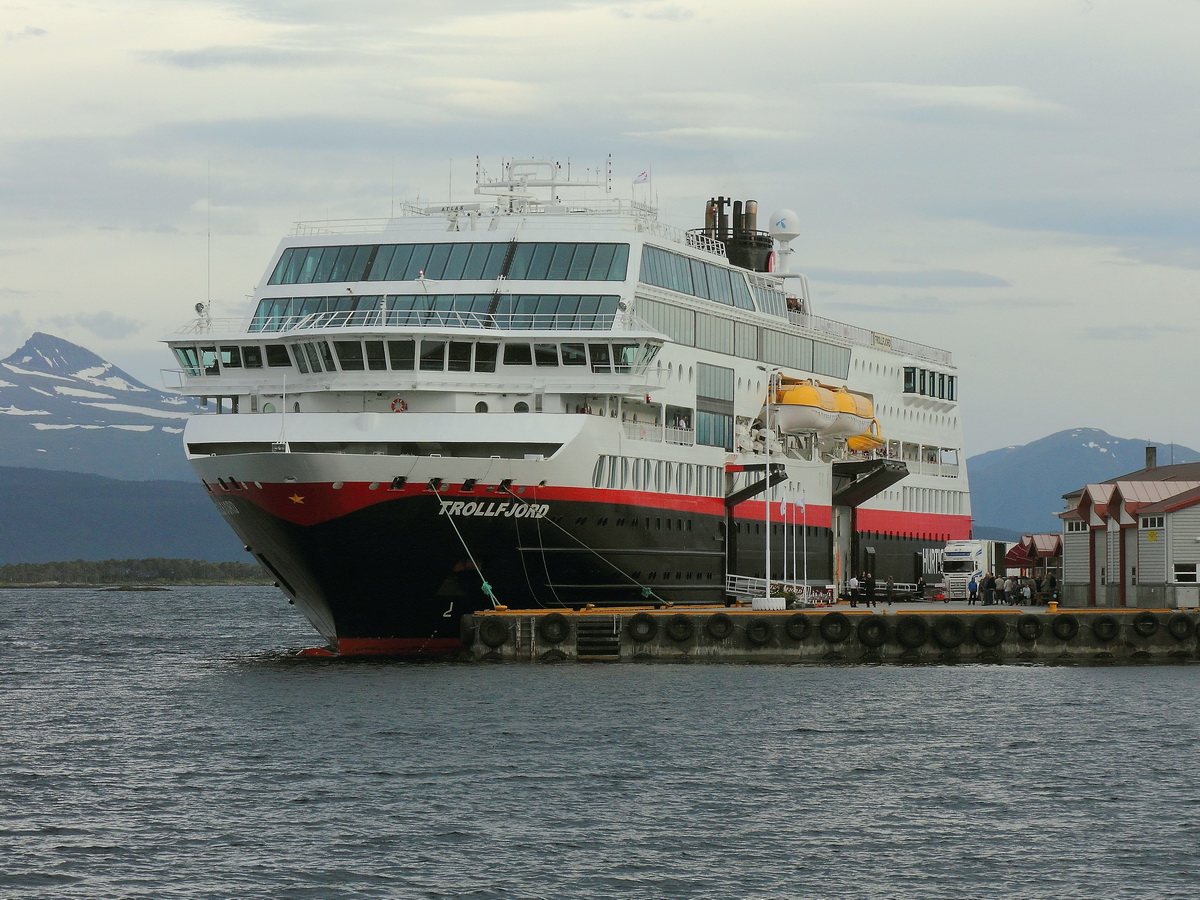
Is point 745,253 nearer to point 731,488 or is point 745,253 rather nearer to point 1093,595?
point 731,488

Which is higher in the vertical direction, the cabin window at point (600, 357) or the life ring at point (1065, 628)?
the cabin window at point (600, 357)

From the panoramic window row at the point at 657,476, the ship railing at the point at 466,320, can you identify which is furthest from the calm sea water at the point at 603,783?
the ship railing at the point at 466,320

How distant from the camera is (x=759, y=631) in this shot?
5306cm

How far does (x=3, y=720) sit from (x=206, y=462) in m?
10.5

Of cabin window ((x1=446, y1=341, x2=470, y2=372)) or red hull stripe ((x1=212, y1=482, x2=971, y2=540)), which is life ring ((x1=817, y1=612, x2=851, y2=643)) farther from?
cabin window ((x1=446, y1=341, x2=470, y2=372))

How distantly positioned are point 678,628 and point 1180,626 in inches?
612

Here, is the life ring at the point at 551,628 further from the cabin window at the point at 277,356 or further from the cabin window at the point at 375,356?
the cabin window at the point at 277,356

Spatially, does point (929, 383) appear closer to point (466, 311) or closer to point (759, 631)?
point (759, 631)

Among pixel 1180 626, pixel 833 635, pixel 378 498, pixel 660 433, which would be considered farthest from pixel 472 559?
pixel 1180 626

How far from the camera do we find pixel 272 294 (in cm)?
5800

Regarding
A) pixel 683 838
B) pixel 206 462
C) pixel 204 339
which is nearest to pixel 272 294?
pixel 204 339

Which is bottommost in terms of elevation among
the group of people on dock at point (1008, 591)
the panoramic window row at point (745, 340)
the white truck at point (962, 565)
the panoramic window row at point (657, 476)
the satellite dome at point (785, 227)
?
the group of people on dock at point (1008, 591)

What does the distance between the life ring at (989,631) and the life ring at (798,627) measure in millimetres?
5172

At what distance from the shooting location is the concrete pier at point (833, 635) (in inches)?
2007
